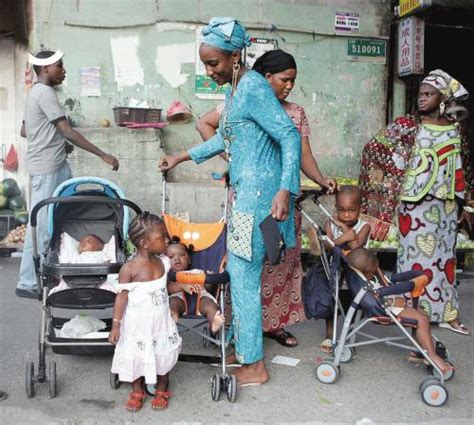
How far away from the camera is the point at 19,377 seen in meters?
3.89

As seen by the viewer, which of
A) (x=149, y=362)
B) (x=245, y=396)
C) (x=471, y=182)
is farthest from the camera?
(x=471, y=182)

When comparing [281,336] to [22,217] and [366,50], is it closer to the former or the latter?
[22,217]

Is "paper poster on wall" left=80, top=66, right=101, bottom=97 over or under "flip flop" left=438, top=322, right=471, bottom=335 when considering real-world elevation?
over

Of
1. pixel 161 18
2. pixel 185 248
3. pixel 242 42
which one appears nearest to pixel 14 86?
pixel 161 18

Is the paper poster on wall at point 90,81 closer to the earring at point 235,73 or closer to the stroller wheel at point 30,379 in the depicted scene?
the earring at point 235,73

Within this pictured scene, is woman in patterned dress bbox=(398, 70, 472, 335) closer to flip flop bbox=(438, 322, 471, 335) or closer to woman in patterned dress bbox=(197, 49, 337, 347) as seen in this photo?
flip flop bbox=(438, 322, 471, 335)

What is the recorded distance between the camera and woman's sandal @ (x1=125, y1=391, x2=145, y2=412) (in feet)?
11.3

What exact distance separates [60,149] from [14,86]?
3.73m

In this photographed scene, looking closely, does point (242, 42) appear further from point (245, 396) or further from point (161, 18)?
point (161, 18)

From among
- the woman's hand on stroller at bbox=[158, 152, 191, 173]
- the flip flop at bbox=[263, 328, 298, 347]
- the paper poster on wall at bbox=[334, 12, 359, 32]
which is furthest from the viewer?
the paper poster on wall at bbox=[334, 12, 359, 32]

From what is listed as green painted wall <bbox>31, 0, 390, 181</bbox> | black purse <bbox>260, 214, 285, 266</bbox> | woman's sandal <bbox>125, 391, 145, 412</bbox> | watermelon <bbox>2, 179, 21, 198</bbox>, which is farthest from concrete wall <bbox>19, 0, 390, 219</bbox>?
black purse <bbox>260, 214, 285, 266</bbox>

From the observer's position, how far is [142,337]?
11.2ft

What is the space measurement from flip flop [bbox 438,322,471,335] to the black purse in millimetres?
2254

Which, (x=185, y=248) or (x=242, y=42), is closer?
(x=242, y=42)
